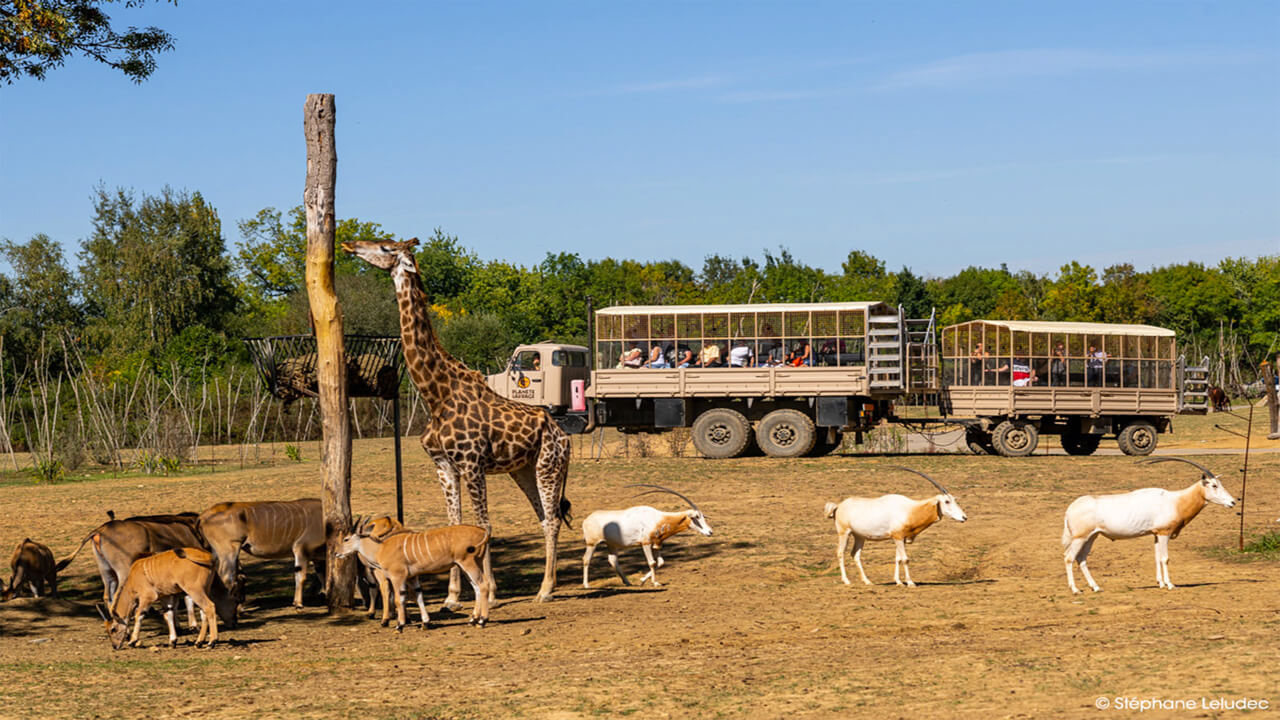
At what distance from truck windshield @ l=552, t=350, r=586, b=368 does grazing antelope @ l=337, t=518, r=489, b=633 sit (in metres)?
21.2

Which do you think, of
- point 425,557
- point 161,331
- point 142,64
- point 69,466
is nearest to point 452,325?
point 161,331

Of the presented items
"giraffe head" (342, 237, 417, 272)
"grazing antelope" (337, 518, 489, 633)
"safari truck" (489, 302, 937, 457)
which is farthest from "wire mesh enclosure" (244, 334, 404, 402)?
"safari truck" (489, 302, 937, 457)

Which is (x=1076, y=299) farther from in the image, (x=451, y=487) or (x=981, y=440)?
(x=451, y=487)

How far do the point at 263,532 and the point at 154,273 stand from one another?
2210 inches

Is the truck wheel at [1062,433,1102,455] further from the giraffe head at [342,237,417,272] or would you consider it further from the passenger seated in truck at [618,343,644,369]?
the giraffe head at [342,237,417,272]

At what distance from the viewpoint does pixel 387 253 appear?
43.8 ft

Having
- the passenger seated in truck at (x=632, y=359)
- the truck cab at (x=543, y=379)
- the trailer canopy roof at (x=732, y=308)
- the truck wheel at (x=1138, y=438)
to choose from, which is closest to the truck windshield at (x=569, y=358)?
the truck cab at (x=543, y=379)

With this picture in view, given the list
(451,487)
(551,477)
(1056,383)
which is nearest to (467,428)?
(451,487)

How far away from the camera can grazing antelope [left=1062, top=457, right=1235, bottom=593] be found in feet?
40.6

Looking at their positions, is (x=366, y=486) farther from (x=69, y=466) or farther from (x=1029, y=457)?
(x=1029, y=457)

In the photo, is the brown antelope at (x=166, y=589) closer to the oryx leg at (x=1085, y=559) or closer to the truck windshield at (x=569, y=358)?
the oryx leg at (x=1085, y=559)

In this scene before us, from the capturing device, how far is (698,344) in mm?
29469

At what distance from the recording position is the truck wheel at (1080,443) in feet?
101

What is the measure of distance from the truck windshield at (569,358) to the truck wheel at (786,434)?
6.46 meters
